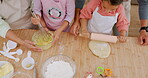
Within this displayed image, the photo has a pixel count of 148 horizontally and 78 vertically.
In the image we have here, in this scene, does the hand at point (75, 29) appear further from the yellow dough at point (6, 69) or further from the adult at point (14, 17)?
the yellow dough at point (6, 69)

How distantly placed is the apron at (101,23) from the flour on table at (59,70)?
1.51 feet

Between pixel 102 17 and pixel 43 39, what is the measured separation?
1.57 ft

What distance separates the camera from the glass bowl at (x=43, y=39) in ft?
3.15

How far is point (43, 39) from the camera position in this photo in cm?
100

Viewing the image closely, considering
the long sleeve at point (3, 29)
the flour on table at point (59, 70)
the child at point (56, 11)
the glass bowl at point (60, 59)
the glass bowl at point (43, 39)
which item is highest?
the child at point (56, 11)

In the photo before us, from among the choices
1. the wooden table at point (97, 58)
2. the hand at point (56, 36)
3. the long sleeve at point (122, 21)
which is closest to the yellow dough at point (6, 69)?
the wooden table at point (97, 58)

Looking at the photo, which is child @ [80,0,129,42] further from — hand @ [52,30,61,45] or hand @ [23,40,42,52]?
hand @ [23,40,42,52]

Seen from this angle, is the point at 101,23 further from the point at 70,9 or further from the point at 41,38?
the point at 41,38

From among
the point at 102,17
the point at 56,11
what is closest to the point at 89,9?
the point at 102,17

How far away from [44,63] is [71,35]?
0.32 metres

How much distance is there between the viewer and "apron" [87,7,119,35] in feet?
3.65

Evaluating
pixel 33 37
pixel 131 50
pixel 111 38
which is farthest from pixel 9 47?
pixel 131 50

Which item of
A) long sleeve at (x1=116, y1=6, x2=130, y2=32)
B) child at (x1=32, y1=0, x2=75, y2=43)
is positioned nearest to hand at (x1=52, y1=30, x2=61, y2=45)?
child at (x1=32, y1=0, x2=75, y2=43)

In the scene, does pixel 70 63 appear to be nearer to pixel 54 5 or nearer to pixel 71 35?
pixel 71 35
